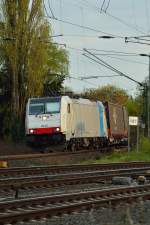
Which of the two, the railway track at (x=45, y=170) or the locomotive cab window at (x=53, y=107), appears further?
the locomotive cab window at (x=53, y=107)

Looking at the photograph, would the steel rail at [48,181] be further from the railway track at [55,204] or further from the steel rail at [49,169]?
the steel rail at [49,169]

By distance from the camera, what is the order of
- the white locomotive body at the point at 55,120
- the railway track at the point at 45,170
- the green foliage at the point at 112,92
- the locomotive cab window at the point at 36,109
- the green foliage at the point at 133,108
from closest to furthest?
the railway track at the point at 45,170, the white locomotive body at the point at 55,120, the locomotive cab window at the point at 36,109, the green foliage at the point at 133,108, the green foliage at the point at 112,92

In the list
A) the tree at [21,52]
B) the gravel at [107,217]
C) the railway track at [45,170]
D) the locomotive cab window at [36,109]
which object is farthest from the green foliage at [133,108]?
the gravel at [107,217]

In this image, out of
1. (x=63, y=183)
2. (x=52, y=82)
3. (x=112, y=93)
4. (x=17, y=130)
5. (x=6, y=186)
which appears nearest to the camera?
(x=6, y=186)

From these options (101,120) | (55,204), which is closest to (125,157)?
(101,120)

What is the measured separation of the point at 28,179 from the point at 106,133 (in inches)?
950

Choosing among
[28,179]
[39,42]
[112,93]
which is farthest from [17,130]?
[112,93]

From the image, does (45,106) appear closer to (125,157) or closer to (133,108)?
(125,157)

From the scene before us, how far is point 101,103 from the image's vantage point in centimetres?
4147

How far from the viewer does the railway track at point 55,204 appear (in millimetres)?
10249

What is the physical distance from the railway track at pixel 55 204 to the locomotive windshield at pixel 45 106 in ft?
63.8

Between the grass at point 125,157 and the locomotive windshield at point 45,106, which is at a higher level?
the locomotive windshield at point 45,106

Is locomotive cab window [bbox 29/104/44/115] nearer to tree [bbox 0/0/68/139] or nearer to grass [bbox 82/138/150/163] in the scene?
grass [bbox 82/138/150/163]

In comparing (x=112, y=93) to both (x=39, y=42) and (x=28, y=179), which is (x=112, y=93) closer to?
(x=39, y=42)
